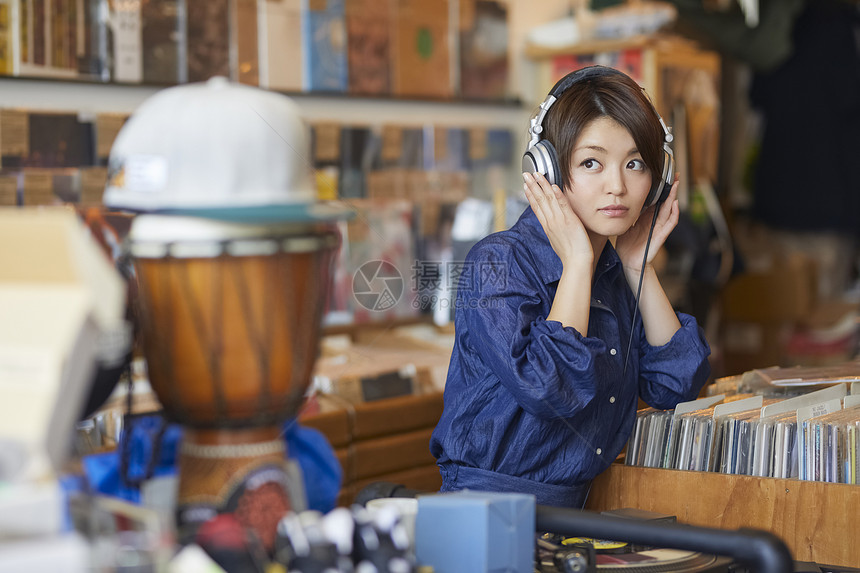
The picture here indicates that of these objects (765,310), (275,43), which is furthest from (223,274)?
(765,310)

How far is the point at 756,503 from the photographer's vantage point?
166 cm

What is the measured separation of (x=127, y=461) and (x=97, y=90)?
7.57 feet

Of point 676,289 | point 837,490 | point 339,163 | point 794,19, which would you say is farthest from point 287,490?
point 794,19

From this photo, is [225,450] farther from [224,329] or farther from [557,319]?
[557,319]

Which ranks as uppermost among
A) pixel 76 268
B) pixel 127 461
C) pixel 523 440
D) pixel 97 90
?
pixel 97 90

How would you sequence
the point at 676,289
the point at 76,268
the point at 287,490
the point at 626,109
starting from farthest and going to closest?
the point at 676,289
the point at 626,109
the point at 287,490
the point at 76,268

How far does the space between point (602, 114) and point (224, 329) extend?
89cm

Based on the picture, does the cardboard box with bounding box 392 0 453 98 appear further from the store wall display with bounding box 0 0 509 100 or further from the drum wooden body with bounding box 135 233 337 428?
the drum wooden body with bounding box 135 233 337 428

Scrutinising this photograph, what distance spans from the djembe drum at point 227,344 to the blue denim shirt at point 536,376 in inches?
23.1

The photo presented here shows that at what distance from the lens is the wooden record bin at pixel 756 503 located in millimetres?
1603

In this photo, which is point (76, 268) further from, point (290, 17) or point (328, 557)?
point (290, 17)

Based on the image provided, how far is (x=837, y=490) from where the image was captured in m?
1.60

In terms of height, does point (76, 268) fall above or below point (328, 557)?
above

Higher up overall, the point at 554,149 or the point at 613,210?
the point at 554,149
